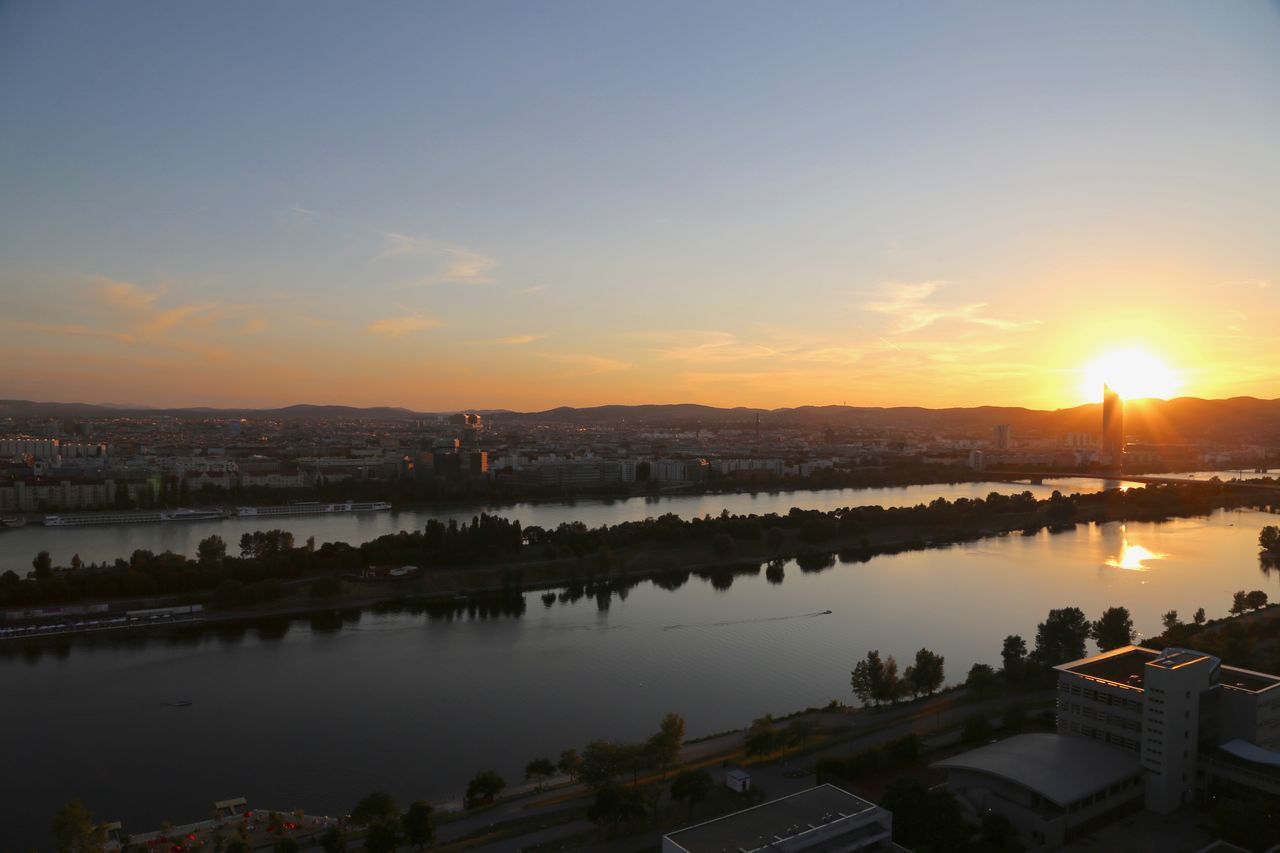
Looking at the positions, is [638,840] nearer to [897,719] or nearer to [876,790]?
[876,790]

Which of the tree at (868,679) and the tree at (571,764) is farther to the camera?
the tree at (868,679)

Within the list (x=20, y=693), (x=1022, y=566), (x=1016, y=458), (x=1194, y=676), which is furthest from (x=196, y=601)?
(x=1016, y=458)

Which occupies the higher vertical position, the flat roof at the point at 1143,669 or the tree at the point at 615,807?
the flat roof at the point at 1143,669

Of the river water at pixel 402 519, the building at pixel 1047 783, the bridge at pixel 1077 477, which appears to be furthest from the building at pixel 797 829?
→ the bridge at pixel 1077 477

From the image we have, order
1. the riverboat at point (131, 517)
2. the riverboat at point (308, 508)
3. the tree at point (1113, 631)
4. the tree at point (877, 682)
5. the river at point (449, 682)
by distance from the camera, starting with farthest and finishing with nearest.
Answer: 1. the riverboat at point (308, 508)
2. the riverboat at point (131, 517)
3. the tree at point (1113, 631)
4. the tree at point (877, 682)
5. the river at point (449, 682)

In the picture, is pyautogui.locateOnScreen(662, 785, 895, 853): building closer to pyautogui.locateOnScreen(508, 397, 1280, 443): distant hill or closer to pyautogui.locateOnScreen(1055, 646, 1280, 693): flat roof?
pyautogui.locateOnScreen(1055, 646, 1280, 693): flat roof

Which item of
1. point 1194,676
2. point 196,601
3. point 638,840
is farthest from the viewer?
point 196,601

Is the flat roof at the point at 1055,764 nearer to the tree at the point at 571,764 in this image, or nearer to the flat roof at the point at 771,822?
the flat roof at the point at 771,822
